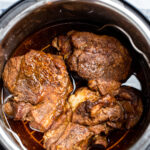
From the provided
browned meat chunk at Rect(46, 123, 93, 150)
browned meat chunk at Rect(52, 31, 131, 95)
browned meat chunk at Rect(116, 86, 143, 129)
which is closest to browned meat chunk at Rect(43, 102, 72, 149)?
browned meat chunk at Rect(46, 123, 93, 150)

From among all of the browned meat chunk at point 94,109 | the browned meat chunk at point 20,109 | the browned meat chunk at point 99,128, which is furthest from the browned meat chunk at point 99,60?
the browned meat chunk at point 20,109

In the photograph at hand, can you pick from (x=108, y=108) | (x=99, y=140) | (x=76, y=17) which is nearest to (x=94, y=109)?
(x=108, y=108)

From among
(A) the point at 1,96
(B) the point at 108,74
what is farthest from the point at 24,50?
(B) the point at 108,74

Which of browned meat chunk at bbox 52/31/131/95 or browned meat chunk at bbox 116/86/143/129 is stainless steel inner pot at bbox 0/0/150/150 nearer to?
browned meat chunk at bbox 116/86/143/129

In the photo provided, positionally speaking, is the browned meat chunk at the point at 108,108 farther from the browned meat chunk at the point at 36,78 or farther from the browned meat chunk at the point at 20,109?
the browned meat chunk at the point at 20,109

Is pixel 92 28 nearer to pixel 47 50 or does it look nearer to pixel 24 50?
pixel 47 50

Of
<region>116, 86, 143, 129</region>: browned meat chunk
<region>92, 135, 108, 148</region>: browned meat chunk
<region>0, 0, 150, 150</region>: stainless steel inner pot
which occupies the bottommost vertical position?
<region>92, 135, 108, 148</region>: browned meat chunk

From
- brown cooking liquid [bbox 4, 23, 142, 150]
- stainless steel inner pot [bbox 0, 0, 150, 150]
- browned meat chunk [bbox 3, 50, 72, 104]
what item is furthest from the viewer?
brown cooking liquid [bbox 4, 23, 142, 150]
